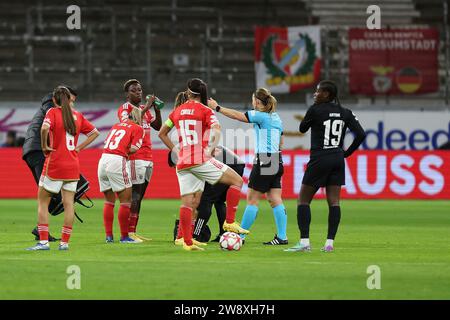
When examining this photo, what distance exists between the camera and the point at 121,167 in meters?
13.6

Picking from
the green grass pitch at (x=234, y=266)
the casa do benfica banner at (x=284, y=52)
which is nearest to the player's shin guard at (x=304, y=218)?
the green grass pitch at (x=234, y=266)

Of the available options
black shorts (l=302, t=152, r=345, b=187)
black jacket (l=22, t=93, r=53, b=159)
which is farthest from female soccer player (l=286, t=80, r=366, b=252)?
black jacket (l=22, t=93, r=53, b=159)

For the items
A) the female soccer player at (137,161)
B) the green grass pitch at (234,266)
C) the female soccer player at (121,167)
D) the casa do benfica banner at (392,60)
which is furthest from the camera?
the casa do benfica banner at (392,60)

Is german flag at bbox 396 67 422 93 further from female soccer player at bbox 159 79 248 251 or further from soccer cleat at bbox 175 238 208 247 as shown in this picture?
female soccer player at bbox 159 79 248 251

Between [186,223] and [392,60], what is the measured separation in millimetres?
17081

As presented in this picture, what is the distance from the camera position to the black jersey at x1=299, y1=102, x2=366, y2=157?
12.1m

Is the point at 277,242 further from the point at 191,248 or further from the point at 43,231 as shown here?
the point at 43,231

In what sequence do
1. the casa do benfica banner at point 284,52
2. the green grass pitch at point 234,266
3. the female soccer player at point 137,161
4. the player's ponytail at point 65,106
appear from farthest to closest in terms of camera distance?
1. the casa do benfica banner at point 284,52
2. the female soccer player at point 137,161
3. the player's ponytail at point 65,106
4. the green grass pitch at point 234,266

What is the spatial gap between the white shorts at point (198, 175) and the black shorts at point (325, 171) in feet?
3.65

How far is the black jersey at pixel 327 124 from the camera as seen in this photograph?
12125 millimetres

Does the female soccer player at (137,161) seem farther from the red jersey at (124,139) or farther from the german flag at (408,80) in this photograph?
the german flag at (408,80)

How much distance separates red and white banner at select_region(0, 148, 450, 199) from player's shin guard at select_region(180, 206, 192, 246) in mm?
13513
